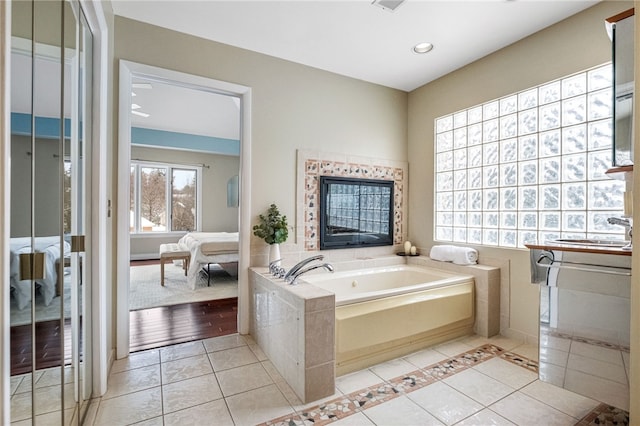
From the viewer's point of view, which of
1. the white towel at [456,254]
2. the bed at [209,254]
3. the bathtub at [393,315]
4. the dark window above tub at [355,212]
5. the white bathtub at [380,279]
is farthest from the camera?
the bed at [209,254]

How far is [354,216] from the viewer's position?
345 centimetres

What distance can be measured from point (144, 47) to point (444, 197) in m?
3.25

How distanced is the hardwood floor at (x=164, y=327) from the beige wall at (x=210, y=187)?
12.4ft

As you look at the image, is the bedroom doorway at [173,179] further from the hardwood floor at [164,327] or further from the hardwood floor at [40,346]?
the hardwood floor at [40,346]

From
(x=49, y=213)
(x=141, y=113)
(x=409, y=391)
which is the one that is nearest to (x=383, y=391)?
(x=409, y=391)

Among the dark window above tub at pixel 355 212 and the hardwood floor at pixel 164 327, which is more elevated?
the dark window above tub at pixel 355 212

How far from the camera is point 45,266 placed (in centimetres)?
108

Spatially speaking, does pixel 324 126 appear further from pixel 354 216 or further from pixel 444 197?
pixel 444 197

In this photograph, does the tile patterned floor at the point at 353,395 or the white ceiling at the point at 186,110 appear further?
the white ceiling at the point at 186,110

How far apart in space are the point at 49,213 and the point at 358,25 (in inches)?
96.3

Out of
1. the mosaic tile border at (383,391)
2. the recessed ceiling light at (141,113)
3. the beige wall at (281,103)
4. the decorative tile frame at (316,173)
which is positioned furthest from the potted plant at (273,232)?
the recessed ceiling light at (141,113)

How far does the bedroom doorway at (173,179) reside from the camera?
2.40 m

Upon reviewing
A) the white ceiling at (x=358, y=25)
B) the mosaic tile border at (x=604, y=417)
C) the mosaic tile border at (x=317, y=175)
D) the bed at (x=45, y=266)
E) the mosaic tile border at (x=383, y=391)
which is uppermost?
the white ceiling at (x=358, y=25)

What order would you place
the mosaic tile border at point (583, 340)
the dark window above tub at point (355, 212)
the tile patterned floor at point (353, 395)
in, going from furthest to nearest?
the dark window above tub at point (355, 212) < the tile patterned floor at point (353, 395) < the mosaic tile border at point (583, 340)
